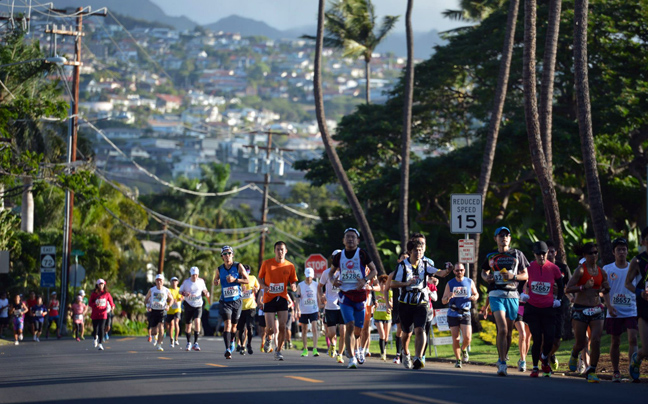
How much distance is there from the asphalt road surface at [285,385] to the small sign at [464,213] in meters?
5.47

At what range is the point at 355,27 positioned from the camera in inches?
2157

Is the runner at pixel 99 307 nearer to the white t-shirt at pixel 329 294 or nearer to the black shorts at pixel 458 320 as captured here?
the white t-shirt at pixel 329 294

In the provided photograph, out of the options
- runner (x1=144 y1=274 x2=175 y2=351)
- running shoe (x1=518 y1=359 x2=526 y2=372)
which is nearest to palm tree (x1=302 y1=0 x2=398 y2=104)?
runner (x1=144 y1=274 x2=175 y2=351)

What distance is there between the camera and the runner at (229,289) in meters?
19.1

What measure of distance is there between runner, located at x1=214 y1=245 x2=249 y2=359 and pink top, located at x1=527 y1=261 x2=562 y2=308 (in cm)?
621

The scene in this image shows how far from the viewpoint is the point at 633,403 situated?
37.1ft

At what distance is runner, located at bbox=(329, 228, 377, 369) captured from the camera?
1541 cm

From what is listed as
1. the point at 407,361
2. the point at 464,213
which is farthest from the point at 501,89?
the point at 407,361

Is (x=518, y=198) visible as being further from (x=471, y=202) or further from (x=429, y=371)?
(x=429, y=371)

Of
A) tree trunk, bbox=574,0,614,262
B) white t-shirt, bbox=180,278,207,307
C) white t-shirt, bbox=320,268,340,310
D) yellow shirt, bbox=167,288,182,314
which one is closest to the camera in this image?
white t-shirt, bbox=320,268,340,310

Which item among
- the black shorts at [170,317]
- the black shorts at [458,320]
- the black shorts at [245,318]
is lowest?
the black shorts at [170,317]

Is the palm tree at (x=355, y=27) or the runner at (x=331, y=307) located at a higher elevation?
the palm tree at (x=355, y=27)

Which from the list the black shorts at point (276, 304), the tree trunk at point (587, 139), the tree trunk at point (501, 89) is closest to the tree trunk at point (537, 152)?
the tree trunk at point (587, 139)

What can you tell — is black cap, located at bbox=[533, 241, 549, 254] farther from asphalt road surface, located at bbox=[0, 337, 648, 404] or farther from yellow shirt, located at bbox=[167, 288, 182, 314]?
yellow shirt, located at bbox=[167, 288, 182, 314]
